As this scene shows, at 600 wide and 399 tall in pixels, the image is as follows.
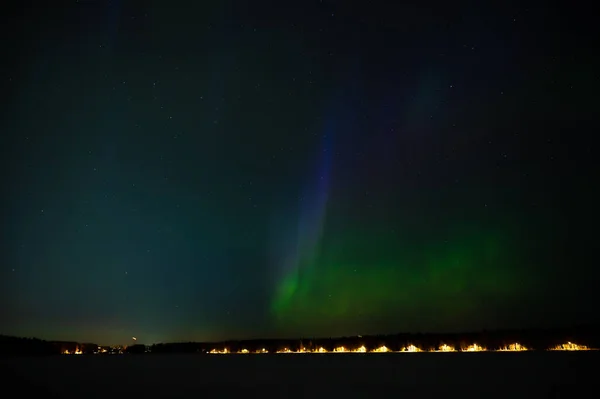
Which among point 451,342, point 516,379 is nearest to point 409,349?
point 451,342

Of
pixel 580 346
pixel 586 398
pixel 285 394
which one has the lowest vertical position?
pixel 586 398

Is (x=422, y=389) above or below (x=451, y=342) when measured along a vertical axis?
below

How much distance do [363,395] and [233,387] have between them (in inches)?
369

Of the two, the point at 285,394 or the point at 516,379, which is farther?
the point at 516,379

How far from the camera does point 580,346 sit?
12850 centimetres

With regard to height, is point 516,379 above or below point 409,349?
below

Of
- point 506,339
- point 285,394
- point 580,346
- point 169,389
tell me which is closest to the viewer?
point 285,394

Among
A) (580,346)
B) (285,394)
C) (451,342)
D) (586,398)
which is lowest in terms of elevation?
(586,398)

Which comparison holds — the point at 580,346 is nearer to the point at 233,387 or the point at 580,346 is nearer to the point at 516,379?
the point at 516,379

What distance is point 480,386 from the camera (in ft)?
95.3

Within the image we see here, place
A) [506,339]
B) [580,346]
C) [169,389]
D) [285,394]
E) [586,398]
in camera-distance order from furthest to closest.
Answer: [506,339], [580,346], [169,389], [285,394], [586,398]

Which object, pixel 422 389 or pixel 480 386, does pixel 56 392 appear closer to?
pixel 422 389

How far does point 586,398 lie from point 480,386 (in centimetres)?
764

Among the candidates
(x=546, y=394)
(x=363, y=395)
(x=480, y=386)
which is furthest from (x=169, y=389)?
(x=546, y=394)
